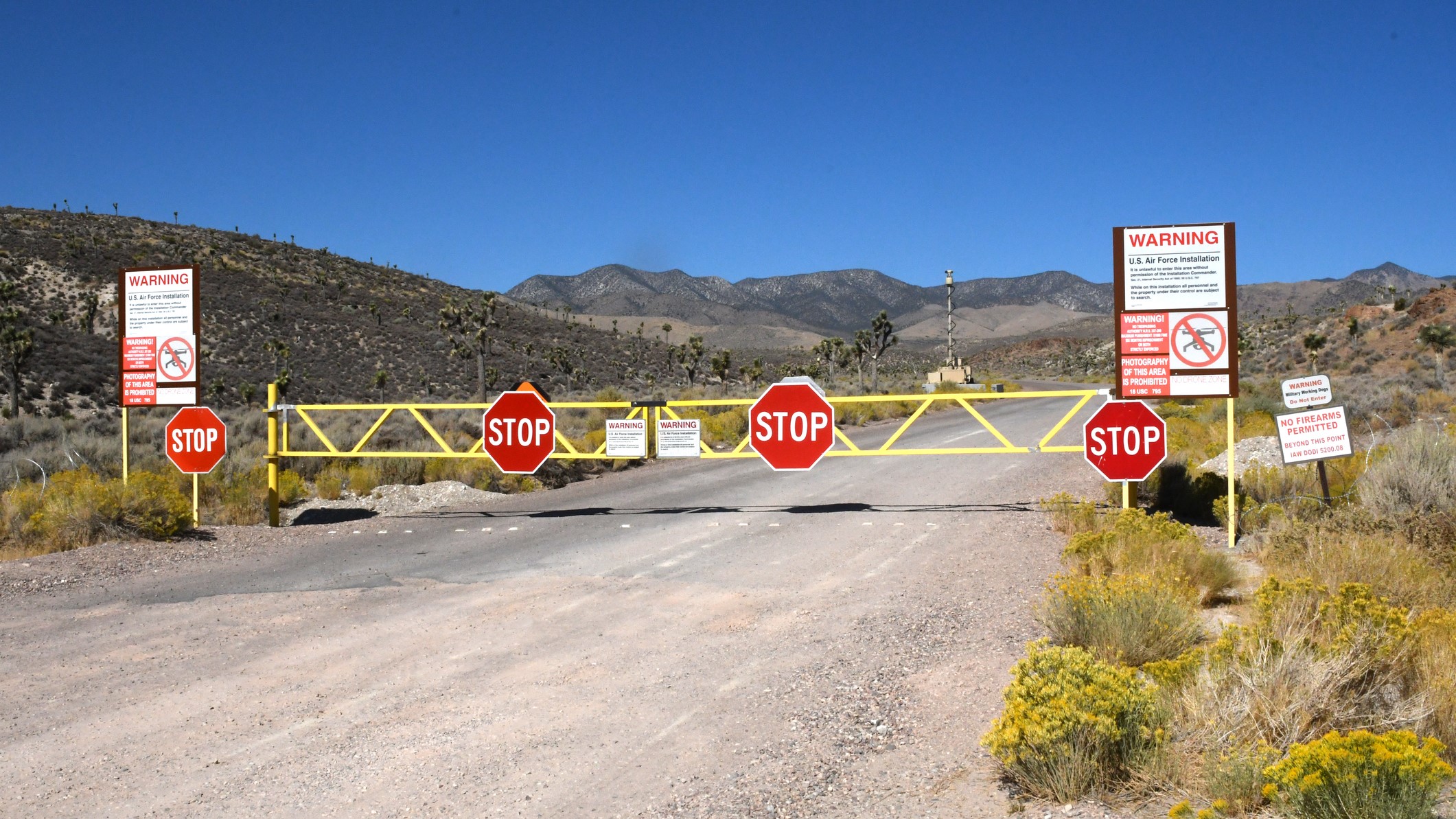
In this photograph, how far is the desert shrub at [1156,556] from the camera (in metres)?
7.97

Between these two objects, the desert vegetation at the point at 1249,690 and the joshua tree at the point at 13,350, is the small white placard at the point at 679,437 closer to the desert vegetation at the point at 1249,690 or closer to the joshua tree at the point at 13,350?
the desert vegetation at the point at 1249,690

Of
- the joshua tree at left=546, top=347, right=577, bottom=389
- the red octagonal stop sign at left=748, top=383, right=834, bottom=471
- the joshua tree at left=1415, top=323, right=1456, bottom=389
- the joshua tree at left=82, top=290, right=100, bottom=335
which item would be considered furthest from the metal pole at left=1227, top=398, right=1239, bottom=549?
the joshua tree at left=546, top=347, right=577, bottom=389

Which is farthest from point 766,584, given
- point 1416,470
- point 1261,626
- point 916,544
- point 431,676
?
point 1416,470

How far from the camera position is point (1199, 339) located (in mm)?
11258

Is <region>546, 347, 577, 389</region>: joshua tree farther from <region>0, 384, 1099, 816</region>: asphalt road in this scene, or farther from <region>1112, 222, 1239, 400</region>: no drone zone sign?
A: <region>1112, 222, 1239, 400</region>: no drone zone sign

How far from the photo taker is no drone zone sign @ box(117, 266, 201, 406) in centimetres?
1393

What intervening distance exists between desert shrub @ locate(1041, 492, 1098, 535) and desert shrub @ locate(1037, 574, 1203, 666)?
4876 mm

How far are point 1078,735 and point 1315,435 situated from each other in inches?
279

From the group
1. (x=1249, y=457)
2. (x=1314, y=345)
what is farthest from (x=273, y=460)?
(x=1314, y=345)

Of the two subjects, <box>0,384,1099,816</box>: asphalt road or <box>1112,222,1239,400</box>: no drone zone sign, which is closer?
<box>0,384,1099,816</box>: asphalt road

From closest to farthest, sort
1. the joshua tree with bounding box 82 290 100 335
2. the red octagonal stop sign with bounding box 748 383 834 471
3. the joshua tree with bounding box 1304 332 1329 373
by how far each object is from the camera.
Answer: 1. the red octagonal stop sign with bounding box 748 383 834 471
2. the joshua tree with bounding box 1304 332 1329 373
3. the joshua tree with bounding box 82 290 100 335

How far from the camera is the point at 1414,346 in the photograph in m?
50.7

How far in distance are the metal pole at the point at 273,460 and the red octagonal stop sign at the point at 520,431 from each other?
286cm

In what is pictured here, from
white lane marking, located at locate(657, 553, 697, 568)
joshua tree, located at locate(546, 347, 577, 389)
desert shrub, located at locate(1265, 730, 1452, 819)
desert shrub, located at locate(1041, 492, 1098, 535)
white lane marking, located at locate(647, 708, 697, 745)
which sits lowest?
white lane marking, located at locate(647, 708, 697, 745)
